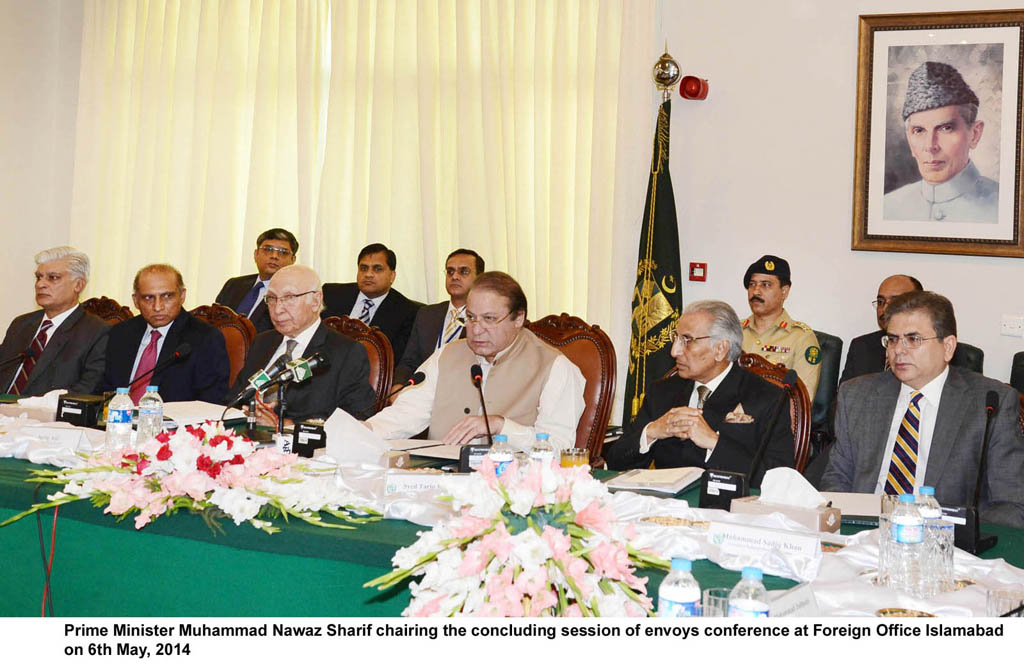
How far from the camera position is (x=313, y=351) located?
4.14m

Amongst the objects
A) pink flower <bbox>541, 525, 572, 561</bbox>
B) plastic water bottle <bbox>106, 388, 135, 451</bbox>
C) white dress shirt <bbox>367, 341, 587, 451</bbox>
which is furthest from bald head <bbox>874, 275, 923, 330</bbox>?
pink flower <bbox>541, 525, 572, 561</bbox>

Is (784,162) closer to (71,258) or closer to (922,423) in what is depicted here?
(922,423)

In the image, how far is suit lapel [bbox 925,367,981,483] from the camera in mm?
2957

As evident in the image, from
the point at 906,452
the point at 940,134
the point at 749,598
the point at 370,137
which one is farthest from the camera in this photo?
the point at 370,137

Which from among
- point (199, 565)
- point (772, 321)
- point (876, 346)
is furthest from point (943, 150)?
point (199, 565)

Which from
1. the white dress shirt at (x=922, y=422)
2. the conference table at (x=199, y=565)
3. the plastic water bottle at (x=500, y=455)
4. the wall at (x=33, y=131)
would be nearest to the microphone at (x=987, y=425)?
the conference table at (x=199, y=565)

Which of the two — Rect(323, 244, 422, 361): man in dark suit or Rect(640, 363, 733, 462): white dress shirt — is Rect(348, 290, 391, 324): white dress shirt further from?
Rect(640, 363, 733, 462): white dress shirt

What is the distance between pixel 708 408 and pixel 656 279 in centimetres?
247

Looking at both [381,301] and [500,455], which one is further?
[381,301]

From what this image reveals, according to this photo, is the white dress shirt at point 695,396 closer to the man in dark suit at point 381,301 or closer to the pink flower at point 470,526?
the pink flower at point 470,526

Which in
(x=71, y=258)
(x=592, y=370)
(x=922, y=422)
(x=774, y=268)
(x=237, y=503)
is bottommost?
(x=237, y=503)

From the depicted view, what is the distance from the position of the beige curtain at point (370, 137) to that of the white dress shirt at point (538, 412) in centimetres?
234

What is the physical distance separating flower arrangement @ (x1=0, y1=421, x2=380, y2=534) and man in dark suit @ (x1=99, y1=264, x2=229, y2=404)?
2.04 metres

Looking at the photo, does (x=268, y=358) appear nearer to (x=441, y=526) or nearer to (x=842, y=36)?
(x=441, y=526)
